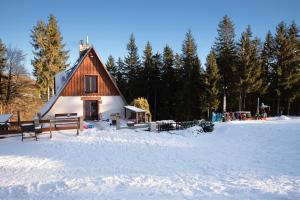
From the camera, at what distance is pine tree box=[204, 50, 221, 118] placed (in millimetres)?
30320

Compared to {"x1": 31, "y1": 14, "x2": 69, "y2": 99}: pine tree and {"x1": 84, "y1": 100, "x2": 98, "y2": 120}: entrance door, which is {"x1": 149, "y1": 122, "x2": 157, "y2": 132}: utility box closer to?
{"x1": 84, "y1": 100, "x2": 98, "y2": 120}: entrance door

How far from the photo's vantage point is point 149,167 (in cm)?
863

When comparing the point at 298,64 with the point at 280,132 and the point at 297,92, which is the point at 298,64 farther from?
the point at 280,132

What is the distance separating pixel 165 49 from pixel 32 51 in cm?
2290

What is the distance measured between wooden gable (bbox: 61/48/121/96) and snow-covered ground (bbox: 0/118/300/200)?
6398 mm

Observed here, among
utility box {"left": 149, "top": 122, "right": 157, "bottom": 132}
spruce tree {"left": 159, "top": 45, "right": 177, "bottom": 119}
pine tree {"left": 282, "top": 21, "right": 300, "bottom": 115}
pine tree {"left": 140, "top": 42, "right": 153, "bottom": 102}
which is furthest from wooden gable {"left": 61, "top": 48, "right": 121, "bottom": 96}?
pine tree {"left": 282, "top": 21, "right": 300, "bottom": 115}

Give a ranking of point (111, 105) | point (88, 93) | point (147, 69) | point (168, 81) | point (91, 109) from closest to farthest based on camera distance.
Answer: point (88, 93), point (91, 109), point (111, 105), point (147, 69), point (168, 81)

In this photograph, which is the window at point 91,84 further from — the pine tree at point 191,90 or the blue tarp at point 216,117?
the pine tree at point 191,90

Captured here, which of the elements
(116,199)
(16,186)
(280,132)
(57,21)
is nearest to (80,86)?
(16,186)

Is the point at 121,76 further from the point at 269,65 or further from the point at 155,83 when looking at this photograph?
the point at 269,65

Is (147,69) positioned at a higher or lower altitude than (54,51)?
lower

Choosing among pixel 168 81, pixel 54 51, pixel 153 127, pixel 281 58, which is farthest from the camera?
pixel 168 81

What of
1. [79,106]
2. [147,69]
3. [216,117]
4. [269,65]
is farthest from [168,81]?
[79,106]

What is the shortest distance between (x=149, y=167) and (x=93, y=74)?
14.9 meters
